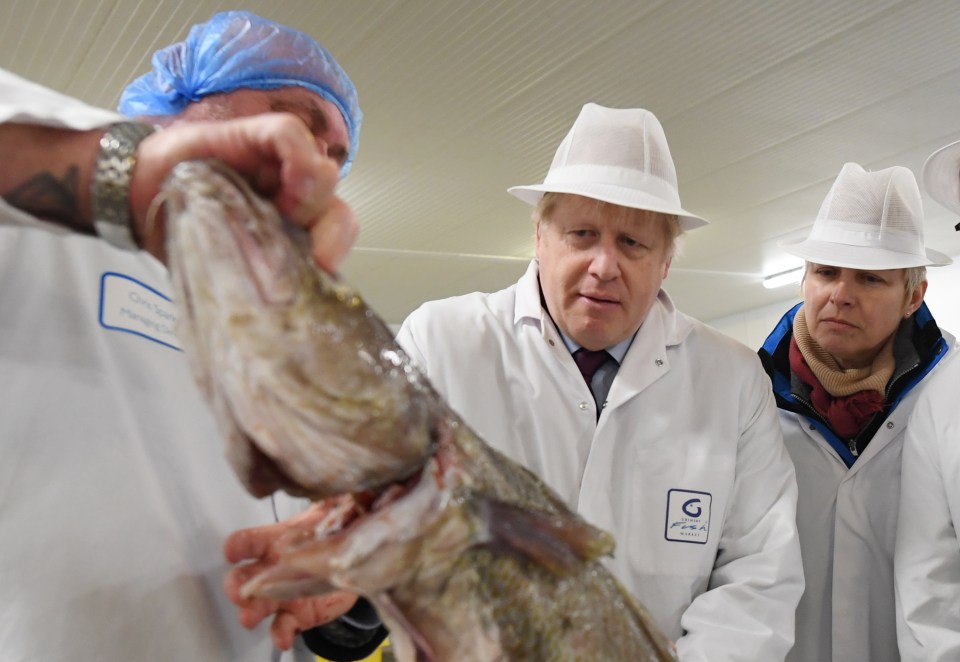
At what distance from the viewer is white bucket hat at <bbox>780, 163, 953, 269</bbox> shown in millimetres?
2660

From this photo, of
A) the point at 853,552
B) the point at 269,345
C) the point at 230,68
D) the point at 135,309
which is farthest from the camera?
the point at 853,552

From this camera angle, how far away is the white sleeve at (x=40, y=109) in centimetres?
78

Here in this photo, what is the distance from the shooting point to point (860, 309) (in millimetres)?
2689

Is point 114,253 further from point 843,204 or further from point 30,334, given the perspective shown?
point 843,204

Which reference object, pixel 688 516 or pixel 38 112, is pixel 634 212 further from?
pixel 38 112

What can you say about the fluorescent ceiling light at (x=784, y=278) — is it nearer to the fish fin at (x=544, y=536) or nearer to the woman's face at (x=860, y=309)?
the woman's face at (x=860, y=309)

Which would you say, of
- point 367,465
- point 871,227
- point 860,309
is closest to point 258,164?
point 367,465

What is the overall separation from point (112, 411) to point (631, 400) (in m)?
1.57

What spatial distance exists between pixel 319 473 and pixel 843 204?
106 inches

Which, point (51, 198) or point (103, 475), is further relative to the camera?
point (103, 475)

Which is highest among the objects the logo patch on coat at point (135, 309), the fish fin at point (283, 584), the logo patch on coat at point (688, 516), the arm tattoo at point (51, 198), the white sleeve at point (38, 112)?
the white sleeve at point (38, 112)

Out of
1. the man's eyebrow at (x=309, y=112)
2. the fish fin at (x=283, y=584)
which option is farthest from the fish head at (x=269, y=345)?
the man's eyebrow at (x=309, y=112)

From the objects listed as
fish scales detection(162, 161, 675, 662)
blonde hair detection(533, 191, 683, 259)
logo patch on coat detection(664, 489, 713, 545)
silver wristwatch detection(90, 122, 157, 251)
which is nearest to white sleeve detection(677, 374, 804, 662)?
logo patch on coat detection(664, 489, 713, 545)

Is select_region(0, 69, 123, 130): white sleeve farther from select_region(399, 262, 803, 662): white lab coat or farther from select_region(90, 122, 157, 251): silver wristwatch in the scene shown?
select_region(399, 262, 803, 662): white lab coat
